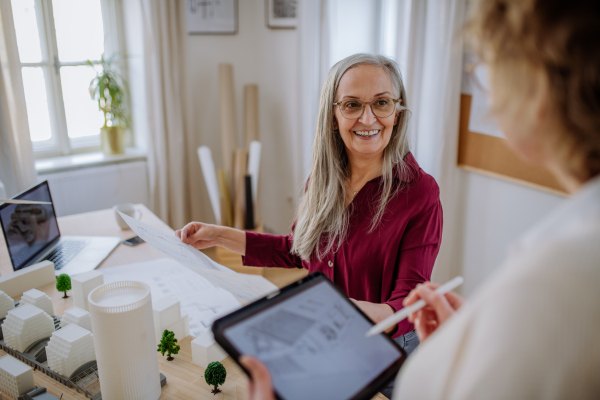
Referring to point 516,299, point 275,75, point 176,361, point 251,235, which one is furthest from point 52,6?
point 516,299

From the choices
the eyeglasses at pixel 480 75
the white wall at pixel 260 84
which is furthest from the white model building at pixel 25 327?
the white wall at pixel 260 84

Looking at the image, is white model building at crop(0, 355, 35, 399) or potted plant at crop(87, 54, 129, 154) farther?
potted plant at crop(87, 54, 129, 154)

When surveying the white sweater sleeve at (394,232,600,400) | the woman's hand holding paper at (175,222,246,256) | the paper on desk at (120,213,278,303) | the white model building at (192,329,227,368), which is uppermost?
the white sweater sleeve at (394,232,600,400)

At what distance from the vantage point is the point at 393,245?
4.49 ft

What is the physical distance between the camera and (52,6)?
2916 mm

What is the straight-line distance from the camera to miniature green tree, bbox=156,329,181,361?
43.1 inches

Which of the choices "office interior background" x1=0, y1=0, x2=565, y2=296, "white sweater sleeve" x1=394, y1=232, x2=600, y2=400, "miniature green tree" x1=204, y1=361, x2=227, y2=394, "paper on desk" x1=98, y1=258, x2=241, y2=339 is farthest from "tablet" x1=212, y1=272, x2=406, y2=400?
"office interior background" x1=0, y1=0, x2=565, y2=296

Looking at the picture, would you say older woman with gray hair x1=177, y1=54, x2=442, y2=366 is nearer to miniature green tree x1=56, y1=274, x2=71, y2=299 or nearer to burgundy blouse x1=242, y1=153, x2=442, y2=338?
burgundy blouse x1=242, y1=153, x2=442, y2=338

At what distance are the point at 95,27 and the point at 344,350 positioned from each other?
316 cm

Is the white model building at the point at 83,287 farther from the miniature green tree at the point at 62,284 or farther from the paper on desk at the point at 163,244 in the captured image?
the paper on desk at the point at 163,244

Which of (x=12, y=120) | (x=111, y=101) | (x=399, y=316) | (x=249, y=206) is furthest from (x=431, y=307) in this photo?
(x=111, y=101)

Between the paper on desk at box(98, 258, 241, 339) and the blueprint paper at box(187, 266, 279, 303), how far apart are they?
381mm

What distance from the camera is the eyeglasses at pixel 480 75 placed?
1.80ft

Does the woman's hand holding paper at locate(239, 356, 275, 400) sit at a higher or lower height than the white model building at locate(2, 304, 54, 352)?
higher
